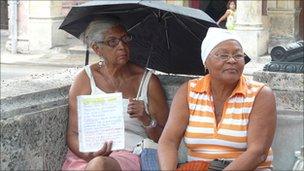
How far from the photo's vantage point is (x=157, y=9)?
395cm

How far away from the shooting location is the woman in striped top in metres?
3.38

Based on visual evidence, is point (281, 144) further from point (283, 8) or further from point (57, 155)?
point (283, 8)

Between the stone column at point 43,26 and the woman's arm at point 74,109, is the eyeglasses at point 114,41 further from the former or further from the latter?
the stone column at point 43,26

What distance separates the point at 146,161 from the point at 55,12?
16.6 m

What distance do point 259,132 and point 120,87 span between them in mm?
999

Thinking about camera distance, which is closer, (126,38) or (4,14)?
(126,38)

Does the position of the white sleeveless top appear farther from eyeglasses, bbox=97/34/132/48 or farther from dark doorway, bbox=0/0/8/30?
dark doorway, bbox=0/0/8/30

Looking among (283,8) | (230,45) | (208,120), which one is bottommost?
(283,8)

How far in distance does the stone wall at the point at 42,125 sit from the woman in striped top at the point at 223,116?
0.67m

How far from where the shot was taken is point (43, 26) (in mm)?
19672

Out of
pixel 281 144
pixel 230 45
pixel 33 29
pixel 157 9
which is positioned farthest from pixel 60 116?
pixel 33 29

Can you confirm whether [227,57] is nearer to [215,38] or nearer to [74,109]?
[215,38]

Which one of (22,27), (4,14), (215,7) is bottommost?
(4,14)

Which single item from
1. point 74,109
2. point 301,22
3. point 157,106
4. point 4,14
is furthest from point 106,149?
point 4,14
